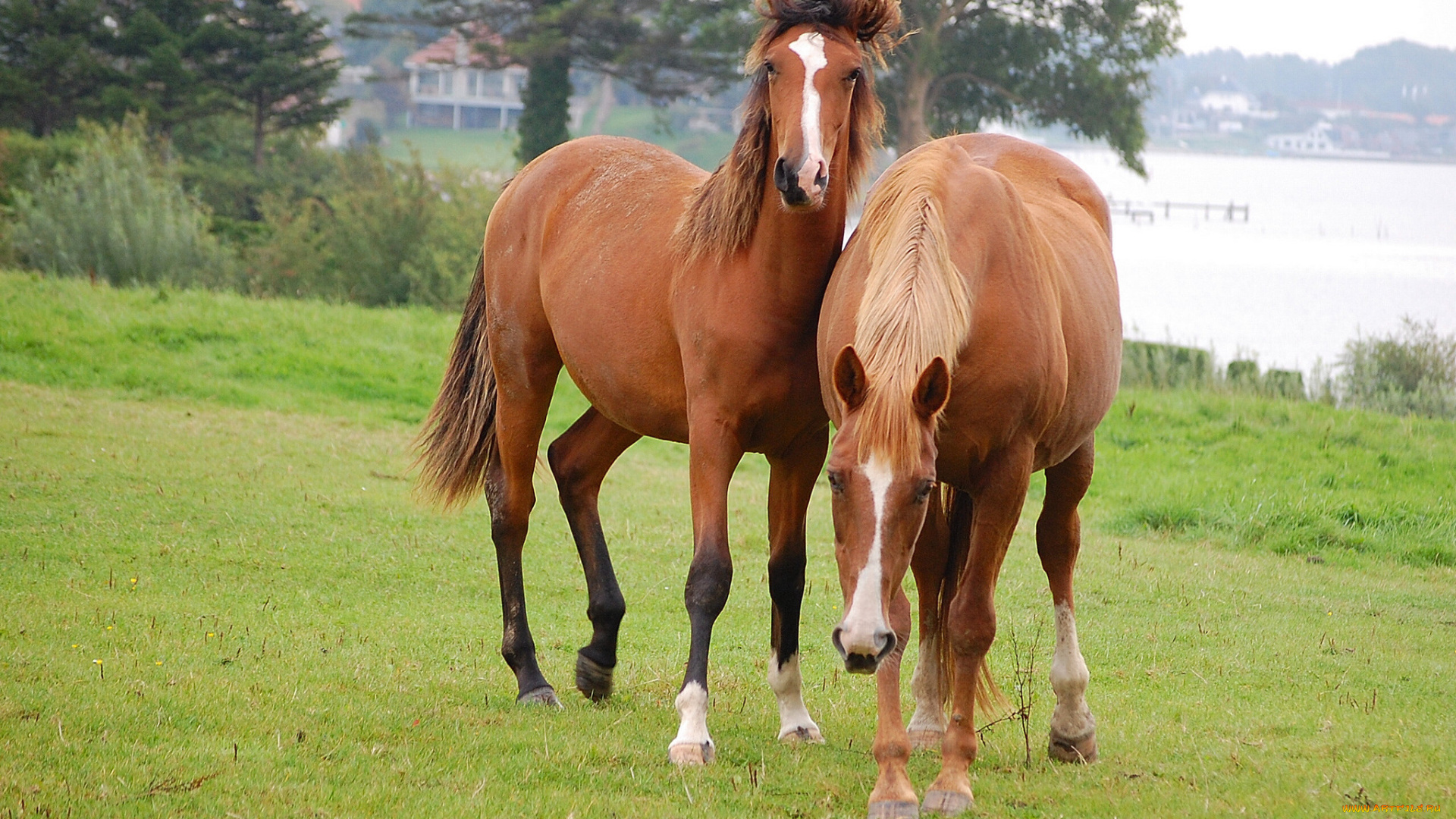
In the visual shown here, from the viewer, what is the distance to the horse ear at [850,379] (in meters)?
3.17

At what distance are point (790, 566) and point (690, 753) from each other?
0.85 metres

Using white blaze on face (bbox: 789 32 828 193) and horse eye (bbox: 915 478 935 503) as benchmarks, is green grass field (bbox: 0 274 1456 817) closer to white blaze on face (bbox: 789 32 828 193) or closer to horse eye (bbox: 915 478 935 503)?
horse eye (bbox: 915 478 935 503)

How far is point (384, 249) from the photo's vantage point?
65.5 ft

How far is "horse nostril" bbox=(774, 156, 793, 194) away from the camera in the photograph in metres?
3.71

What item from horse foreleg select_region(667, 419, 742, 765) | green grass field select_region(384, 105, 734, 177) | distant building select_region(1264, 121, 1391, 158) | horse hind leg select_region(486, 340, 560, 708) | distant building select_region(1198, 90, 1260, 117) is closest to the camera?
horse foreleg select_region(667, 419, 742, 765)

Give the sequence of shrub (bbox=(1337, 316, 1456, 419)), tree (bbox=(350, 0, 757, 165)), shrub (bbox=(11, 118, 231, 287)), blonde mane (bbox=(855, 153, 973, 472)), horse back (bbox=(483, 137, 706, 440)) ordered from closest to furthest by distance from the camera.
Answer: blonde mane (bbox=(855, 153, 973, 472)) < horse back (bbox=(483, 137, 706, 440)) < shrub (bbox=(1337, 316, 1456, 419)) < shrub (bbox=(11, 118, 231, 287)) < tree (bbox=(350, 0, 757, 165))

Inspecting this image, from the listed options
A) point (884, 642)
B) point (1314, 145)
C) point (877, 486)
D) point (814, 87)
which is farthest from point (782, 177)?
point (1314, 145)

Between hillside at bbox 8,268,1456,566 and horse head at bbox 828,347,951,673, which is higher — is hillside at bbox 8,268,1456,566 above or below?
below

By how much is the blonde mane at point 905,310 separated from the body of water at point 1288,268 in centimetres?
1349

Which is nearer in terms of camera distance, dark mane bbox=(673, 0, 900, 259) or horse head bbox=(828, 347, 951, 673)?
horse head bbox=(828, 347, 951, 673)

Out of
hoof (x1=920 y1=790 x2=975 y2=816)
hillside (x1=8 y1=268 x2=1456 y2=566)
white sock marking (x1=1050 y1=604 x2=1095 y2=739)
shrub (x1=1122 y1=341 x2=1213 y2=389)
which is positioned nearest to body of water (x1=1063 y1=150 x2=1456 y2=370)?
shrub (x1=1122 y1=341 x2=1213 y2=389)

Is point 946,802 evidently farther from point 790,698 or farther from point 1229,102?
point 1229,102

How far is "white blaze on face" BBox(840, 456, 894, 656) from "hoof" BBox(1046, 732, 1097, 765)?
1.56 metres

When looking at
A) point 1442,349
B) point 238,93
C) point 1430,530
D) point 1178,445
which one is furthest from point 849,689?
Answer: point 238,93
